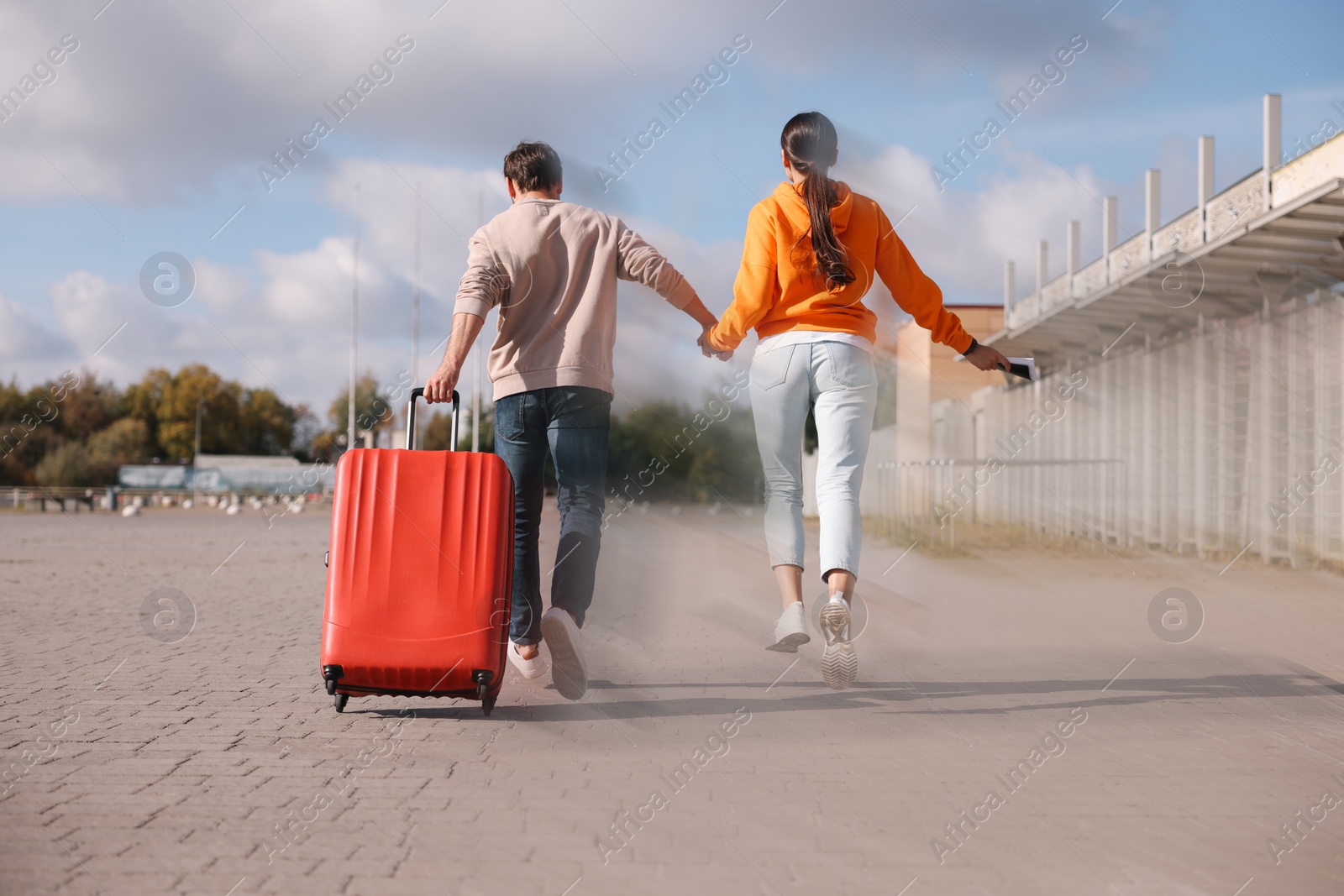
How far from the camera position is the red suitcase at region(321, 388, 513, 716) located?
4.18 m

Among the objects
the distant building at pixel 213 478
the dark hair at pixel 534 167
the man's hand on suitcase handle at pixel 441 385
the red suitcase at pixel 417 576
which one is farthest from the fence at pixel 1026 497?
the distant building at pixel 213 478

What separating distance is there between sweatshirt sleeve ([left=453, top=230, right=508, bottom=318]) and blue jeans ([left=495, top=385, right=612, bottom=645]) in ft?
1.24

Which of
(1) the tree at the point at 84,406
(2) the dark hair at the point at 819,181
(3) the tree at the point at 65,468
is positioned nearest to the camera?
(2) the dark hair at the point at 819,181

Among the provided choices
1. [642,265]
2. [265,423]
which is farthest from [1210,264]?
[265,423]

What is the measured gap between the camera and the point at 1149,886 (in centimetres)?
256

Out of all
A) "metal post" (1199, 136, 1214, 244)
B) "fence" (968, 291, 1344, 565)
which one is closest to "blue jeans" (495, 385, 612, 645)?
"fence" (968, 291, 1344, 565)

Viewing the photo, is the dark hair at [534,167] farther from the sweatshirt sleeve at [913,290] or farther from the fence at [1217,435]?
the fence at [1217,435]

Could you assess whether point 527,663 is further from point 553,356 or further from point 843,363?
point 843,363

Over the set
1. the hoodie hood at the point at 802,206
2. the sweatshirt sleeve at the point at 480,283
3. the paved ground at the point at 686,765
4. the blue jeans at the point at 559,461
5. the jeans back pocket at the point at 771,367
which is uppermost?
the hoodie hood at the point at 802,206

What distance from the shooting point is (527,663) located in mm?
5172

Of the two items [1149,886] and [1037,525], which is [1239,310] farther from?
[1149,886]

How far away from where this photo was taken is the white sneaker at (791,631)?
485 cm

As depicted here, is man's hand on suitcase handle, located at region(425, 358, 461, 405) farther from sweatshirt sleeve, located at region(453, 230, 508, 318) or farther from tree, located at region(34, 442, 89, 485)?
tree, located at region(34, 442, 89, 485)

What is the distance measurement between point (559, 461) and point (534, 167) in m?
1.24
